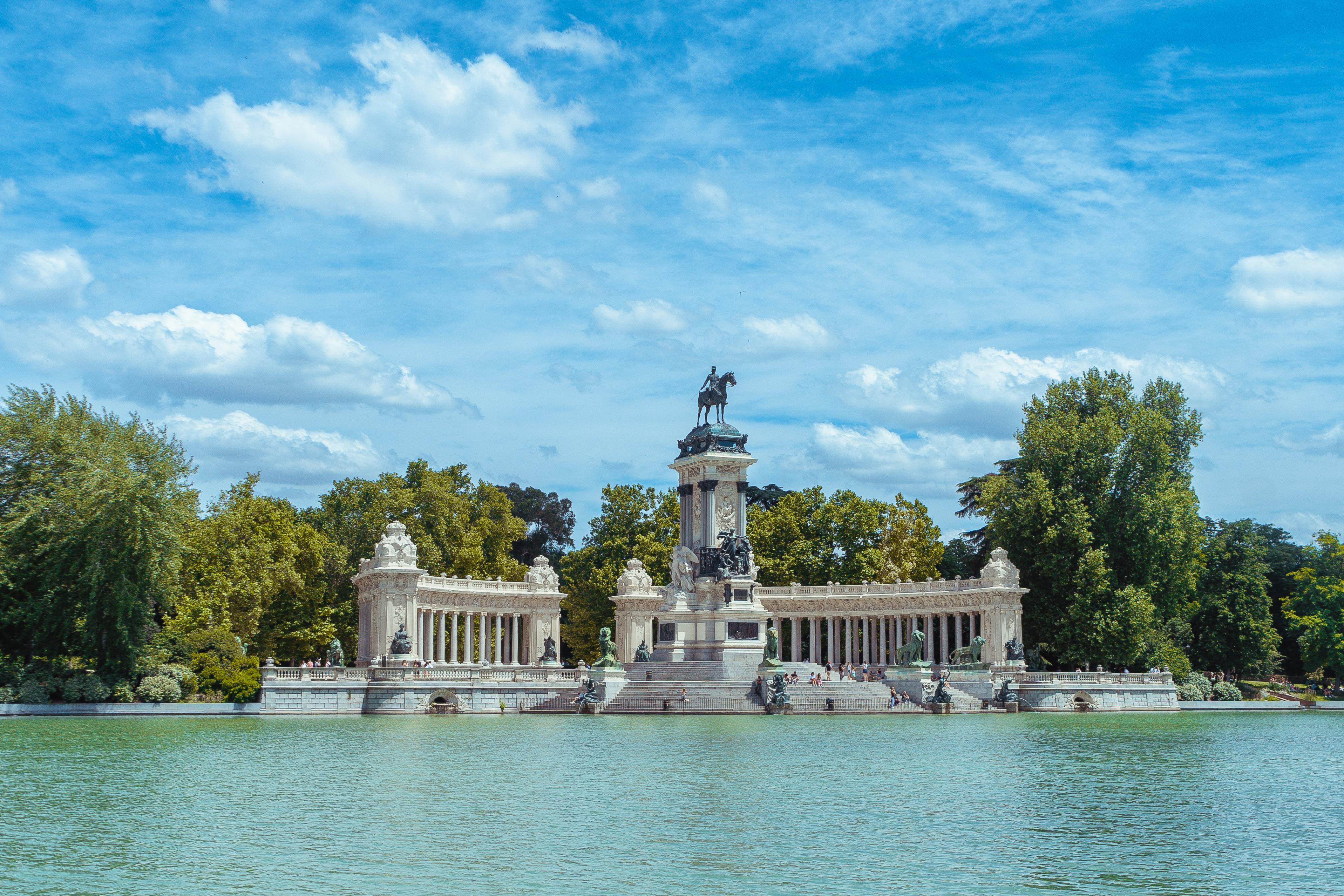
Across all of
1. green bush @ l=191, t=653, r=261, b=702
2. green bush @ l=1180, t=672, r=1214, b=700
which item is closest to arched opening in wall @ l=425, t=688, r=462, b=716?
green bush @ l=191, t=653, r=261, b=702

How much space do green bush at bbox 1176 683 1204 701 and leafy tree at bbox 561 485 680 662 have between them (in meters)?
Result: 28.3

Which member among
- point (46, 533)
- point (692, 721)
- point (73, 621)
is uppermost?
point (46, 533)

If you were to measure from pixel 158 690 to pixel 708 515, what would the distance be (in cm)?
2397

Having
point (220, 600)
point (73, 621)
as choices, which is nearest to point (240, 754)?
point (73, 621)

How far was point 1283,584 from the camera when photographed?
87062 millimetres

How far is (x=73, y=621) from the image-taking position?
4650cm

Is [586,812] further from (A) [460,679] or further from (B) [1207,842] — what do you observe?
(A) [460,679]

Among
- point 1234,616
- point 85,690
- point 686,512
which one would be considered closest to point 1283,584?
point 1234,616

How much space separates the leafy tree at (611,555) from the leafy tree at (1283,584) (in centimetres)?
3517

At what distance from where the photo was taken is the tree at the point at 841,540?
73.0m

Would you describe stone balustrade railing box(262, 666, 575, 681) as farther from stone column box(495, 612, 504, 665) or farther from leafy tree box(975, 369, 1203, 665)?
leafy tree box(975, 369, 1203, 665)

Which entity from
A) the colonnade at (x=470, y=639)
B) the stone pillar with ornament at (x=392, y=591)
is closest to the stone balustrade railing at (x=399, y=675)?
the colonnade at (x=470, y=639)

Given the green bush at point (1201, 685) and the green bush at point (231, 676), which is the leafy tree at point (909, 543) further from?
the green bush at point (231, 676)

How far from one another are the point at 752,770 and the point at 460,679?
28530 millimetres
